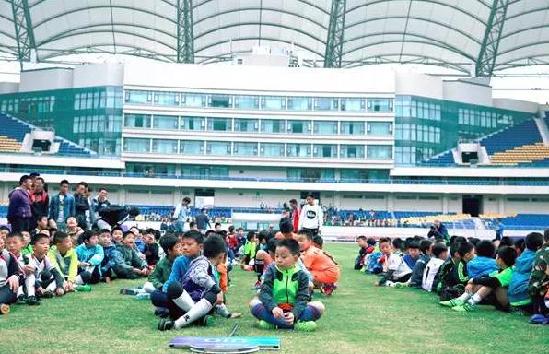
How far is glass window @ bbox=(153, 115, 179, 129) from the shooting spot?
64.6m

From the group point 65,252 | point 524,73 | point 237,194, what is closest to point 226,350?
point 65,252

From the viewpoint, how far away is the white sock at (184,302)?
8078mm

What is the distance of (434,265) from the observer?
13781 mm

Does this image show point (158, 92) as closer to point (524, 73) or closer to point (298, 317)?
point (524, 73)

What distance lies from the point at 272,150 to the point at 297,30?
1221 centimetres

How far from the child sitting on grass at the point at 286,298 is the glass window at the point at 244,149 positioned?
56232 millimetres

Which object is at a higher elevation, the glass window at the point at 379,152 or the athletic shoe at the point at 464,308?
the glass window at the point at 379,152

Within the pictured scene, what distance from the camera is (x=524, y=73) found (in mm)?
70688

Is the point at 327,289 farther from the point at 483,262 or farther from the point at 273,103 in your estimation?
the point at 273,103

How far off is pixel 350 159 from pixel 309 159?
401cm

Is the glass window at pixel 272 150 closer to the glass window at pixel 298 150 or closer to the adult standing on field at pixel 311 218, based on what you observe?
the glass window at pixel 298 150

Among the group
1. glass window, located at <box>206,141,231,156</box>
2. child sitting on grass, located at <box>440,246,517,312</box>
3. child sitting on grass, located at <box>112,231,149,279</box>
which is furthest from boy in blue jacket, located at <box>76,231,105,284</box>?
glass window, located at <box>206,141,231,156</box>

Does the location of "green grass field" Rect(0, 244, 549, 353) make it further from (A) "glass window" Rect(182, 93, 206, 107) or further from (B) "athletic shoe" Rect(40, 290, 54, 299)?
(A) "glass window" Rect(182, 93, 206, 107)

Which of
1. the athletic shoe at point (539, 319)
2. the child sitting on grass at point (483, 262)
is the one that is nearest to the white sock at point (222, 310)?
the athletic shoe at point (539, 319)
